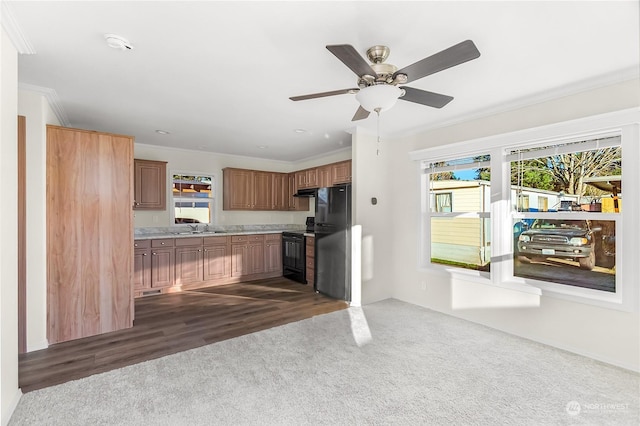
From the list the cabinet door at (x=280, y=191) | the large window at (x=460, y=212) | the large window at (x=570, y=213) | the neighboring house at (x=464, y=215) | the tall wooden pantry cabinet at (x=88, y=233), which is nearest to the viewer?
the large window at (x=570, y=213)

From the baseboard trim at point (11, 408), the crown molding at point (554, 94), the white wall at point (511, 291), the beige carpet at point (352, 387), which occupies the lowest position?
the beige carpet at point (352, 387)

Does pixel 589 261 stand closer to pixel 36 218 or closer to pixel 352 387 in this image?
pixel 352 387

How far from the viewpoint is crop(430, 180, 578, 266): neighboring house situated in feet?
10.9

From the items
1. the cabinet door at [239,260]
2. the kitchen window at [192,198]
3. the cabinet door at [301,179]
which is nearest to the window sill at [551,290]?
the cabinet door at [301,179]

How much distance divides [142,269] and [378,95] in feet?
14.5

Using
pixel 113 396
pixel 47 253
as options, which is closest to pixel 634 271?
pixel 113 396

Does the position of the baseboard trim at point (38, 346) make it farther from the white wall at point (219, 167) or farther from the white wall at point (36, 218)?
the white wall at point (219, 167)

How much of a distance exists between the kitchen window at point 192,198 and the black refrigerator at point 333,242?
7.83ft

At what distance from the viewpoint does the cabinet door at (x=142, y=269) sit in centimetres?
456

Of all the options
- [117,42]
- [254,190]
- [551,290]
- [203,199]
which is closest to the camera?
[117,42]

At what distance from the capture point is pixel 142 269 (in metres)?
4.61

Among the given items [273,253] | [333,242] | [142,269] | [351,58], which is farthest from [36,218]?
[273,253]

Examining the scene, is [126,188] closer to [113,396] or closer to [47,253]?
[47,253]

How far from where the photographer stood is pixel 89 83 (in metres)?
2.76
